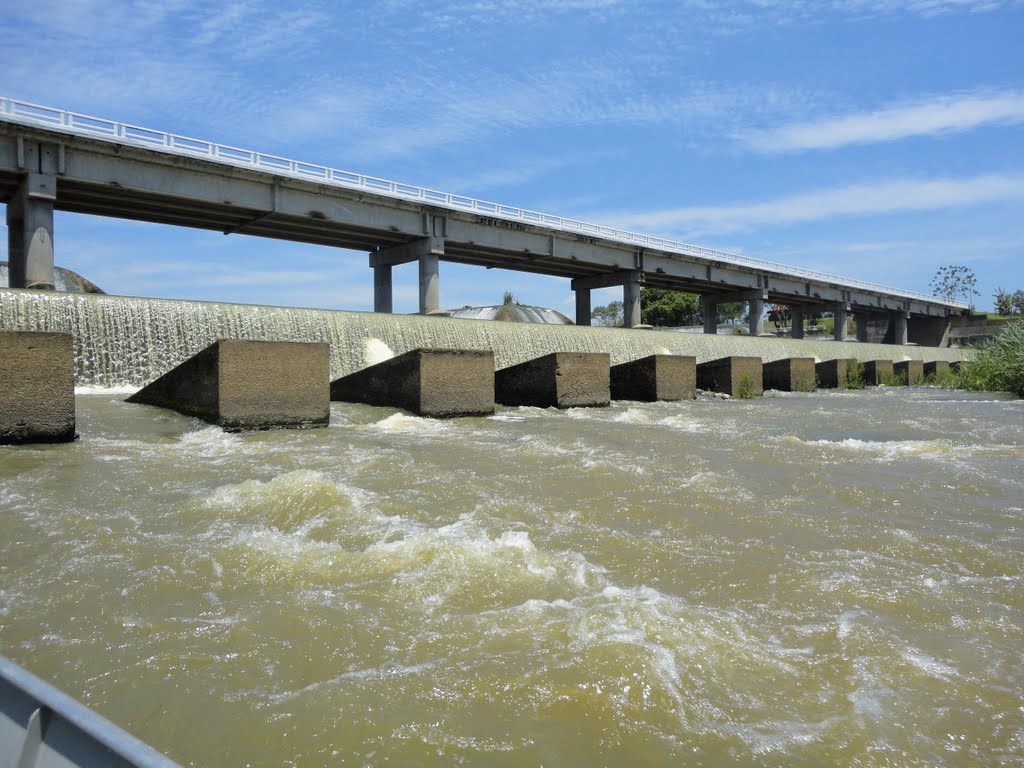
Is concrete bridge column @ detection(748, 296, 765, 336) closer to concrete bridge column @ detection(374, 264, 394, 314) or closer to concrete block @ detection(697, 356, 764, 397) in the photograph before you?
concrete bridge column @ detection(374, 264, 394, 314)

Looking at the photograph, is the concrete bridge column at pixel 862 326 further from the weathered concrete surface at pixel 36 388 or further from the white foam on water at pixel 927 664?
the white foam on water at pixel 927 664

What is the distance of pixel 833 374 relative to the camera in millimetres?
25047

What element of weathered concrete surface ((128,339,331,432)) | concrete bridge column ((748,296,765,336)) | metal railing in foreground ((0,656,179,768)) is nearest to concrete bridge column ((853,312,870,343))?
concrete bridge column ((748,296,765,336))

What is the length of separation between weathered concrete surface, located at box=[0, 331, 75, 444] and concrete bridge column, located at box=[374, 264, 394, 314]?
26128 millimetres

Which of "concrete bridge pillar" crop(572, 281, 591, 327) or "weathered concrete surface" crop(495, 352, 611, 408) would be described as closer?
"weathered concrete surface" crop(495, 352, 611, 408)

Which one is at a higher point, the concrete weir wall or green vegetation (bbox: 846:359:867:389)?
the concrete weir wall

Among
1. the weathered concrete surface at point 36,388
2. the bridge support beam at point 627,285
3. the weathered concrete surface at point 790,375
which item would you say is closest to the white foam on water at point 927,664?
the weathered concrete surface at point 36,388

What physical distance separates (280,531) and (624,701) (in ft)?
8.38

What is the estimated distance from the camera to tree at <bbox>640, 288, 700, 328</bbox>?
81000 mm

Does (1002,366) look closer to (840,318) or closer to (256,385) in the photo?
(256,385)

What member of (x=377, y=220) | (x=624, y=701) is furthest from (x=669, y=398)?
(x=377, y=220)

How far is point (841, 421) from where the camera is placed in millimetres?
11812

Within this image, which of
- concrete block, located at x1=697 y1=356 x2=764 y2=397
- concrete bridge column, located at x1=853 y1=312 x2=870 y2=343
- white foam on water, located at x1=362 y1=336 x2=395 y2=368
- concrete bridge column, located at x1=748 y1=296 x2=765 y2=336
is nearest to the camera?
white foam on water, located at x1=362 y1=336 x2=395 y2=368

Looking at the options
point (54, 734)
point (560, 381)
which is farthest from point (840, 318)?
point (54, 734)
